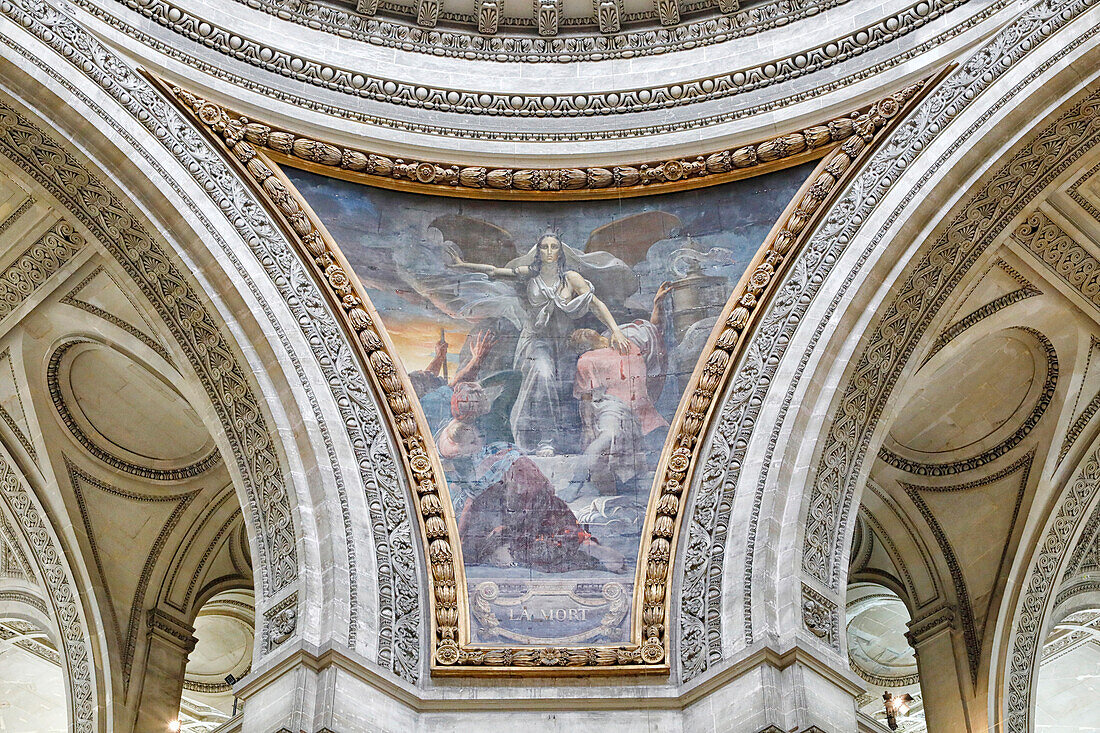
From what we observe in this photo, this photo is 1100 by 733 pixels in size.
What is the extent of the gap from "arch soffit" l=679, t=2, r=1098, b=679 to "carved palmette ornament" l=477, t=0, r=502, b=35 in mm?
3139

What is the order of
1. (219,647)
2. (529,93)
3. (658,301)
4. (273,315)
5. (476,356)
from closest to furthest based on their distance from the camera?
(273,315), (476,356), (658,301), (529,93), (219,647)

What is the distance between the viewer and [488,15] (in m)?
12.6

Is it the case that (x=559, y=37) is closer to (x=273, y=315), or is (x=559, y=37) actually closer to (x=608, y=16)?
(x=608, y=16)

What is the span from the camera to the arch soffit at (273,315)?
10.2 meters

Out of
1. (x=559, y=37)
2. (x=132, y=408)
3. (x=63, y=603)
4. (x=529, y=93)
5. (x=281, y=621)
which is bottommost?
(x=281, y=621)

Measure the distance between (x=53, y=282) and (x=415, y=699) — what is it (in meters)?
4.22

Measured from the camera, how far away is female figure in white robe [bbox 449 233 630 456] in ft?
37.1

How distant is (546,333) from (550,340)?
6 centimetres

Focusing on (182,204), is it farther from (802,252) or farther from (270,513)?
(802,252)

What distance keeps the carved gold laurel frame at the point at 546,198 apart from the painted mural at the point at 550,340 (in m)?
0.12

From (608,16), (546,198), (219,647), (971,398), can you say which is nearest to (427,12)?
(608,16)

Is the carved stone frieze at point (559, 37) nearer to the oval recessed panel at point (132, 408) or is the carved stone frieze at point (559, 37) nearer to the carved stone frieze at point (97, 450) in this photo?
the oval recessed panel at point (132, 408)

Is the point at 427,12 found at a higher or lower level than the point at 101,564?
higher

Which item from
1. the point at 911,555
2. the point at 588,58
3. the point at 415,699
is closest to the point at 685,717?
→ the point at 415,699
